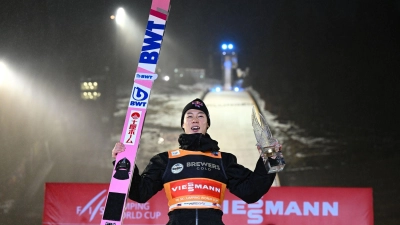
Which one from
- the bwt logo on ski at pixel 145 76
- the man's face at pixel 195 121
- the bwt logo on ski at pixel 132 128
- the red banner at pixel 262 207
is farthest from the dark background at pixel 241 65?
the man's face at pixel 195 121

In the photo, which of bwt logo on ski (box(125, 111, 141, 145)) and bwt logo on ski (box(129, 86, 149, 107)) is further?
bwt logo on ski (box(129, 86, 149, 107))

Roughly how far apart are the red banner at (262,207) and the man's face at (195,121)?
2.68 meters

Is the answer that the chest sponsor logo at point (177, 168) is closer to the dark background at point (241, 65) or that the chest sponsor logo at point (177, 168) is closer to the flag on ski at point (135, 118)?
the flag on ski at point (135, 118)

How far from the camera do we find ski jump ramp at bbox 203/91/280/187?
7.29 meters

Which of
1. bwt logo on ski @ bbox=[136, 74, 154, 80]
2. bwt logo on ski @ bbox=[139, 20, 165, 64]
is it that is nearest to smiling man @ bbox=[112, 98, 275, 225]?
bwt logo on ski @ bbox=[136, 74, 154, 80]

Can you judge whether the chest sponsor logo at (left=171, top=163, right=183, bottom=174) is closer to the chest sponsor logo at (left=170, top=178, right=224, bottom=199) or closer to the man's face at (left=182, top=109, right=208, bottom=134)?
the chest sponsor logo at (left=170, top=178, right=224, bottom=199)

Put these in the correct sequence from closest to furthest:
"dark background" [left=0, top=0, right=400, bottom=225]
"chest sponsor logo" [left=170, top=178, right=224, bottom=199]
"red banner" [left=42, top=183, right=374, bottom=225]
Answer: "chest sponsor logo" [left=170, top=178, right=224, bottom=199] → "red banner" [left=42, top=183, right=374, bottom=225] → "dark background" [left=0, top=0, right=400, bottom=225]

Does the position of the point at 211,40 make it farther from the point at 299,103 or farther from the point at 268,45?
the point at 299,103

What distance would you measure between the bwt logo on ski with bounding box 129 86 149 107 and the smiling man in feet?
1.42

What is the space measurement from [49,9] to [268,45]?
3498 mm

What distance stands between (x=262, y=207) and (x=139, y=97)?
274cm

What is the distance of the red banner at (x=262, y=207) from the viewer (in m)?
5.59

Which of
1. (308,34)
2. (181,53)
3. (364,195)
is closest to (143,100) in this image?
(364,195)

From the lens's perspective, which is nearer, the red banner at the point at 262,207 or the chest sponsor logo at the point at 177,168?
the chest sponsor logo at the point at 177,168
